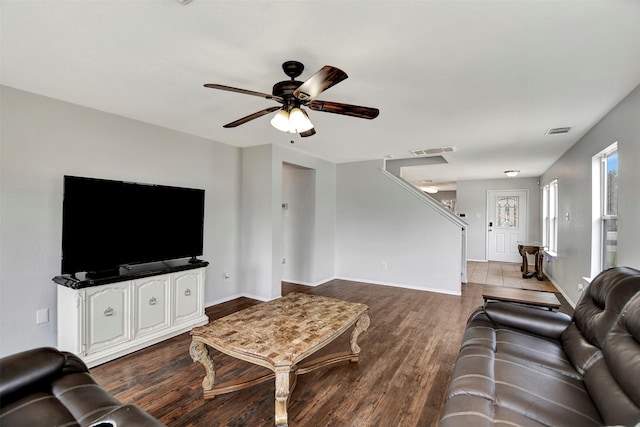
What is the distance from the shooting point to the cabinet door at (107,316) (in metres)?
2.61

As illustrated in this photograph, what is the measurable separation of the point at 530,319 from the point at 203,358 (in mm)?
2389

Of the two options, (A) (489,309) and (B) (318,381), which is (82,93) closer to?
(B) (318,381)

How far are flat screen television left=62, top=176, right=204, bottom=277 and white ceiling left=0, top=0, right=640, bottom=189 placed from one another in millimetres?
861

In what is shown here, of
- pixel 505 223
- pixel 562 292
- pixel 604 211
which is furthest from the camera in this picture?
pixel 505 223

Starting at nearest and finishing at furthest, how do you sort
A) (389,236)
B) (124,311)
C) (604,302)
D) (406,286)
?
(604,302) < (124,311) < (406,286) < (389,236)

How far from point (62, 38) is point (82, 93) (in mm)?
997

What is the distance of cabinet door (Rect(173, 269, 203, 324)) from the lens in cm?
333

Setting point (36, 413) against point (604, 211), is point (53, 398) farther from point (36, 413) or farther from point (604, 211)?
point (604, 211)

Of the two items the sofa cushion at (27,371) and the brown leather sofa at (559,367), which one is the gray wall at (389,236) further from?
the sofa cushion at (27,371)

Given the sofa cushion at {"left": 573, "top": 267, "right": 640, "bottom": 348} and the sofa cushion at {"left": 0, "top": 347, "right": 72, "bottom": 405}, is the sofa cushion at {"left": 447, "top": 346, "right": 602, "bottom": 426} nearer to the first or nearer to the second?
the sofa cushion at {"left": 573, "top": 267, "right": 640, "bottom": 348}

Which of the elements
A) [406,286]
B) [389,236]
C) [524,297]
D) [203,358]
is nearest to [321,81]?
[203,358]

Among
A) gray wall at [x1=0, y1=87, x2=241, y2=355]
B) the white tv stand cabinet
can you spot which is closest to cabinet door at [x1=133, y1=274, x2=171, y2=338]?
the white tv stand cabinet

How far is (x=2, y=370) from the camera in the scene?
1.15 meters

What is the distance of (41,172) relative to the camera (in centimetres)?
272
